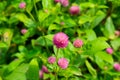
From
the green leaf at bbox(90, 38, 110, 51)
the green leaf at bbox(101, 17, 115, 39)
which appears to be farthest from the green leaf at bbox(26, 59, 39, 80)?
the green leaf at bbox(101, 17, 115, 39)

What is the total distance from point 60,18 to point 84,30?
179mm

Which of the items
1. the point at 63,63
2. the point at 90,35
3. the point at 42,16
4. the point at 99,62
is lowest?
the point at 99,62

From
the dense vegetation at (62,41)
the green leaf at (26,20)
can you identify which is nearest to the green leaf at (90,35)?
the dense vegetation at (62,41)

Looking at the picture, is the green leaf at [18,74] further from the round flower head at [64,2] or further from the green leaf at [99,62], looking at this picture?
the round flower head at [64,2]

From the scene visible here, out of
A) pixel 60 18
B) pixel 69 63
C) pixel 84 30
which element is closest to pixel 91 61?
pixel 84 30

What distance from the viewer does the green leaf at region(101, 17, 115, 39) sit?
227cm

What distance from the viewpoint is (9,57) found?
2354 millimetres

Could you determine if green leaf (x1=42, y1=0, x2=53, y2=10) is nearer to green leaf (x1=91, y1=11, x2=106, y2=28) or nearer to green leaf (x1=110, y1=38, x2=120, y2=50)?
green leaf (x1=91, y1=11, x2=106, y2=28)

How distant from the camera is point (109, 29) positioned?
230 cm

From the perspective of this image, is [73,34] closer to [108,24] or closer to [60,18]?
[60,18]

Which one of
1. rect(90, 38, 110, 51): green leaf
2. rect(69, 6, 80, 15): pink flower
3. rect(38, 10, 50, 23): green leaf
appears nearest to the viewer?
rect(90, 38, 110, 51): green leaf

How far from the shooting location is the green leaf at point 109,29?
89.3 inches

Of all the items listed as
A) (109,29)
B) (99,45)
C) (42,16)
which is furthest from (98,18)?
(99,45)

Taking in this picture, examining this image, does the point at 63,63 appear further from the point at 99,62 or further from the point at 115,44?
the point at 115,44
